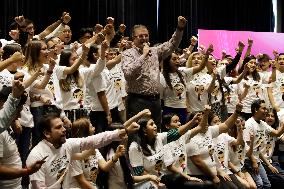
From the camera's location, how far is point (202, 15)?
1109cm

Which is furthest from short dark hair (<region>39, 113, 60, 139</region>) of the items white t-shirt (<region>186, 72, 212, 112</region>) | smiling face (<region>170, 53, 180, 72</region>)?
white t-shirt (<region>186, 72, 212, 112</region>)

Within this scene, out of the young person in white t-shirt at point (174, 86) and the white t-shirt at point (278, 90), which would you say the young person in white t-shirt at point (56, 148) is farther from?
the white t-shirt at point (278, 90)

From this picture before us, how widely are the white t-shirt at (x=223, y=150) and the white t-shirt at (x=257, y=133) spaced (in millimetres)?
559

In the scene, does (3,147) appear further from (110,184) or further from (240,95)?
(240,95)

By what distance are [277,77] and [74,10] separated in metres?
3.05

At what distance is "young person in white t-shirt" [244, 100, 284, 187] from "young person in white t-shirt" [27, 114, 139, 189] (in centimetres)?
271

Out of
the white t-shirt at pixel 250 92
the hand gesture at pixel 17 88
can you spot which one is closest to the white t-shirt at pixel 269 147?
the white t-shirt at pixel 250 92

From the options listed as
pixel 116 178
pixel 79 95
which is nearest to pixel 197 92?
pixel 79 95

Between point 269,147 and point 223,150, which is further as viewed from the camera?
point 269,147

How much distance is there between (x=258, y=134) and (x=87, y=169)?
265 centimetres

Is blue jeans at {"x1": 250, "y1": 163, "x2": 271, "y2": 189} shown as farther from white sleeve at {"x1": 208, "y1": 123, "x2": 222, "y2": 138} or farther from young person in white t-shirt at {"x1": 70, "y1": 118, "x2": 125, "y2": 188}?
young person in white t-shirt at {"x1": 70, "y1": 118, "x2": 125, "y2": 188}

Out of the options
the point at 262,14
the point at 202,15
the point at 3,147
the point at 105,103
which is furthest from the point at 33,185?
the point at 262,14

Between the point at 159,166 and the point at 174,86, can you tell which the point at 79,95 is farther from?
the point at 174,86

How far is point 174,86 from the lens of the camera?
5.99 m
